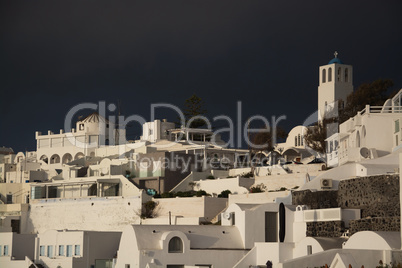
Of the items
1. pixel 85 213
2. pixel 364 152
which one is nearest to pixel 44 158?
pixel 85 213

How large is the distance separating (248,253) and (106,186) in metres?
23.2

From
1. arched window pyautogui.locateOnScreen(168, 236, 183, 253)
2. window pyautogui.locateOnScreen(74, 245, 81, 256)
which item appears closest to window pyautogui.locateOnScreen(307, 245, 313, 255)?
arched window pyautogui.locateOnScreen(168, 236, 183, 253)

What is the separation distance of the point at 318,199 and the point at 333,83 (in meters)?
26.1

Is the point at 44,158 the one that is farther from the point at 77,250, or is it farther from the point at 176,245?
the point at 176,245

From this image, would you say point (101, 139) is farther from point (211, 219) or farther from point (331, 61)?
point (211, 219)

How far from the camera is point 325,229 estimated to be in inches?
1299

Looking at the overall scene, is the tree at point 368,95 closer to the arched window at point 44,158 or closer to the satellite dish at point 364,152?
the satellite dish at point 364,152

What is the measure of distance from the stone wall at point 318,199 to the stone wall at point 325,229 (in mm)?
1647

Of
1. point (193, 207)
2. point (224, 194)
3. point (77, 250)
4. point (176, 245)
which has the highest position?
point (224, 194)

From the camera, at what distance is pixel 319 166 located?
48.1 meters

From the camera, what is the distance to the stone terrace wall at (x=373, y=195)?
31.4m

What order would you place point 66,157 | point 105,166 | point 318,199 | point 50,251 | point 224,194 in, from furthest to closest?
point 66,157 → point 105,166 → point 224,194 → point 50,251 → point 318,199

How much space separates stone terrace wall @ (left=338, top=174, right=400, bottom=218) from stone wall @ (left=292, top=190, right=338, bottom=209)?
1.80ft

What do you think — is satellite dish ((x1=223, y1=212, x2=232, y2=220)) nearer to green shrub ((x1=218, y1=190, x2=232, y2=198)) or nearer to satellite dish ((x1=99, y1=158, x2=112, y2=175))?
green shrub ((x1=218, y1=190, x2=232, y2=198))
